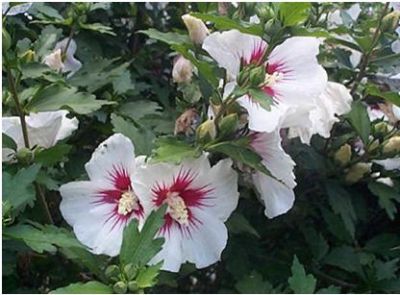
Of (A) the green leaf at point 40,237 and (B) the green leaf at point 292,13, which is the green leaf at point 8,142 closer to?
(A) the green leaf at point 40,237

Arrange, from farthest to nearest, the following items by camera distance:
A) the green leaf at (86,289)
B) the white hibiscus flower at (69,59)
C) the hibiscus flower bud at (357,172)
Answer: the white hibiscus flower at (69,59) → the hibiscus flower bud at (357,172) → the green leaf at (86,289)

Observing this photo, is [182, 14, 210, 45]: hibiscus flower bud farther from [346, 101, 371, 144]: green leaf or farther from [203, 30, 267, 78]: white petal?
[346, 101, 371, 144]: green leaf

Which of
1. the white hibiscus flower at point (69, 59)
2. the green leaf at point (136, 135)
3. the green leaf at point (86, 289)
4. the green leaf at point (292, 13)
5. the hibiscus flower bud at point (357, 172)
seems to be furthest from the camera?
the white hibiscus flower at point (69, 59)

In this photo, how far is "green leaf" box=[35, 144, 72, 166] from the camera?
3.65 ft

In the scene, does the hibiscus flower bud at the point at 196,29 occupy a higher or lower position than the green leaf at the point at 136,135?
higher

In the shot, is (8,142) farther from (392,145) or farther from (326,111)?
(392,145)

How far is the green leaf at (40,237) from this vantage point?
97 cm

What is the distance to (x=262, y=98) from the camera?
0.99m

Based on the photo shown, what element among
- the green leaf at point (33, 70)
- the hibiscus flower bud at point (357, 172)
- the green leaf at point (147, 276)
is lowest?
the hibiscus flower bud at point (357, 172)

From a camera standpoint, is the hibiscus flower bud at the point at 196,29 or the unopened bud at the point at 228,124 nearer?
the unopened bud at the point at 228,124

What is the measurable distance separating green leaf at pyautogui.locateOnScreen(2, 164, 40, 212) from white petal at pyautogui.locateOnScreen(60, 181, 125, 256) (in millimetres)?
81

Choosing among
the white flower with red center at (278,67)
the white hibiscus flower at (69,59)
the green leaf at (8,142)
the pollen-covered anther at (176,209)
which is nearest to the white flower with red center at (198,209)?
the pollen-covered anther at (176,209)

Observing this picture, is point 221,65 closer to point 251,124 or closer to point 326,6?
point 251,124

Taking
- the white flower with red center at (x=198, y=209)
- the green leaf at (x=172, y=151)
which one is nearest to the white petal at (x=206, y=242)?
the white flower with red center at (x=198, y=209)
